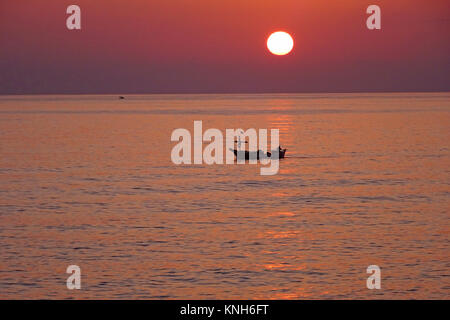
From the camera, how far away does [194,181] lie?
4953cm

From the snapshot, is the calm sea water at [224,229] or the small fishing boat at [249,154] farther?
the small fishing boat at [249,154]

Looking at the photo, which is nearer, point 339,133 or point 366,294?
point 366,294

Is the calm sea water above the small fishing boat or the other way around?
the other way around

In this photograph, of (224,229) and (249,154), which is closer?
(224,229)

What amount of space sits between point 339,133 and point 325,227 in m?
78.0

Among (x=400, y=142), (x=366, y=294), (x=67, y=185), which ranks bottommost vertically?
(x=366, y=294)

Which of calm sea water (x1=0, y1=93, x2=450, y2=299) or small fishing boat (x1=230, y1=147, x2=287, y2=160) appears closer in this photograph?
calm sea water (x1=0, y1=93, x2=450, y2=299)

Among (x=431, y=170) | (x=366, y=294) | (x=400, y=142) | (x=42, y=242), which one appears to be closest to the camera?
(x=366, y=294)

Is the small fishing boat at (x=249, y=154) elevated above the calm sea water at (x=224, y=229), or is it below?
above

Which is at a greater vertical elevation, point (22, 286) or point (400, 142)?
point (400, 142)

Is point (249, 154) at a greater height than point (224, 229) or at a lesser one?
greater

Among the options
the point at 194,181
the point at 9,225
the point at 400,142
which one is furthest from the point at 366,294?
the point at 400,142
